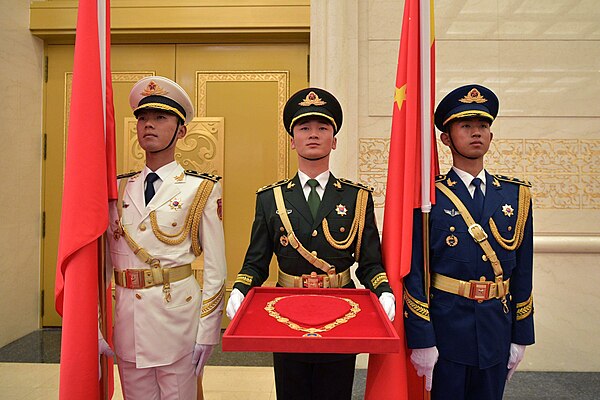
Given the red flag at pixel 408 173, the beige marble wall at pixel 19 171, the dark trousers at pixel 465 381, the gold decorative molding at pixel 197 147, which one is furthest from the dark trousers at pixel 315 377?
the beige marble wall at pixel 19 171

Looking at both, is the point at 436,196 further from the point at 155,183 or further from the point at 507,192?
the point at 155,183

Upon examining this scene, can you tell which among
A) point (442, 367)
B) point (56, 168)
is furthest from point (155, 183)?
point (56, 168)

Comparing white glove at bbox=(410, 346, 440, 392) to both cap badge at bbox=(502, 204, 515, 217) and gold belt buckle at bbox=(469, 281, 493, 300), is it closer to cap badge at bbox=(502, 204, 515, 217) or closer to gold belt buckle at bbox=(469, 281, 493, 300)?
gold belt buckle at bbox=(469, 281, 493, 300)

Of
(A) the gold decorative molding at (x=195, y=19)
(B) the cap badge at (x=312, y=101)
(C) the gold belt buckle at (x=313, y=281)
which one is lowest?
(C) the gold belt buckle at (x=313, y=281)

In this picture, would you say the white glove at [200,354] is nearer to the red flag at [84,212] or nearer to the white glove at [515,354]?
the red flag at [84,212]

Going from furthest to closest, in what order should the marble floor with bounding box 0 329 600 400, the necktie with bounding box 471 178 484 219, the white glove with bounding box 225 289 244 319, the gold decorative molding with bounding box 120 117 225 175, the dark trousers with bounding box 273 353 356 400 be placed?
the gold decorative molding with bounding box 120 117 225 175 → the marble floor with bounding box 0 329 600 400 → the necktie with bounding box 471 178 484 219 → the dark trousers with bounding box 273 353 356 400 → the white glove with bounding box 225 289 244 319

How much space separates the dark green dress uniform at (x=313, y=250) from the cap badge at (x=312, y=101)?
0.98ft

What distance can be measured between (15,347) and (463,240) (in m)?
3.35

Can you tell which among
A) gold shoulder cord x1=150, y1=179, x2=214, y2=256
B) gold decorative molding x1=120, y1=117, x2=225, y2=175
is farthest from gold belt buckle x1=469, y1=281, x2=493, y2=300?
gold decorative molding x1=120, y1=117, x2=225, y2=175

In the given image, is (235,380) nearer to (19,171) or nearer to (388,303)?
(388,303)

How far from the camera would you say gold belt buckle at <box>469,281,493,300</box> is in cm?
146

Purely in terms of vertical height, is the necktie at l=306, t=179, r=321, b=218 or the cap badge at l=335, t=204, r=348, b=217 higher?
the necktie at l=306, t=179, r=321, b=218

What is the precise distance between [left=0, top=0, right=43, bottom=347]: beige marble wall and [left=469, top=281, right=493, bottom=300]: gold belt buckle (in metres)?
3.32

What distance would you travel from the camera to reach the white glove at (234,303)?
1.30 metres
